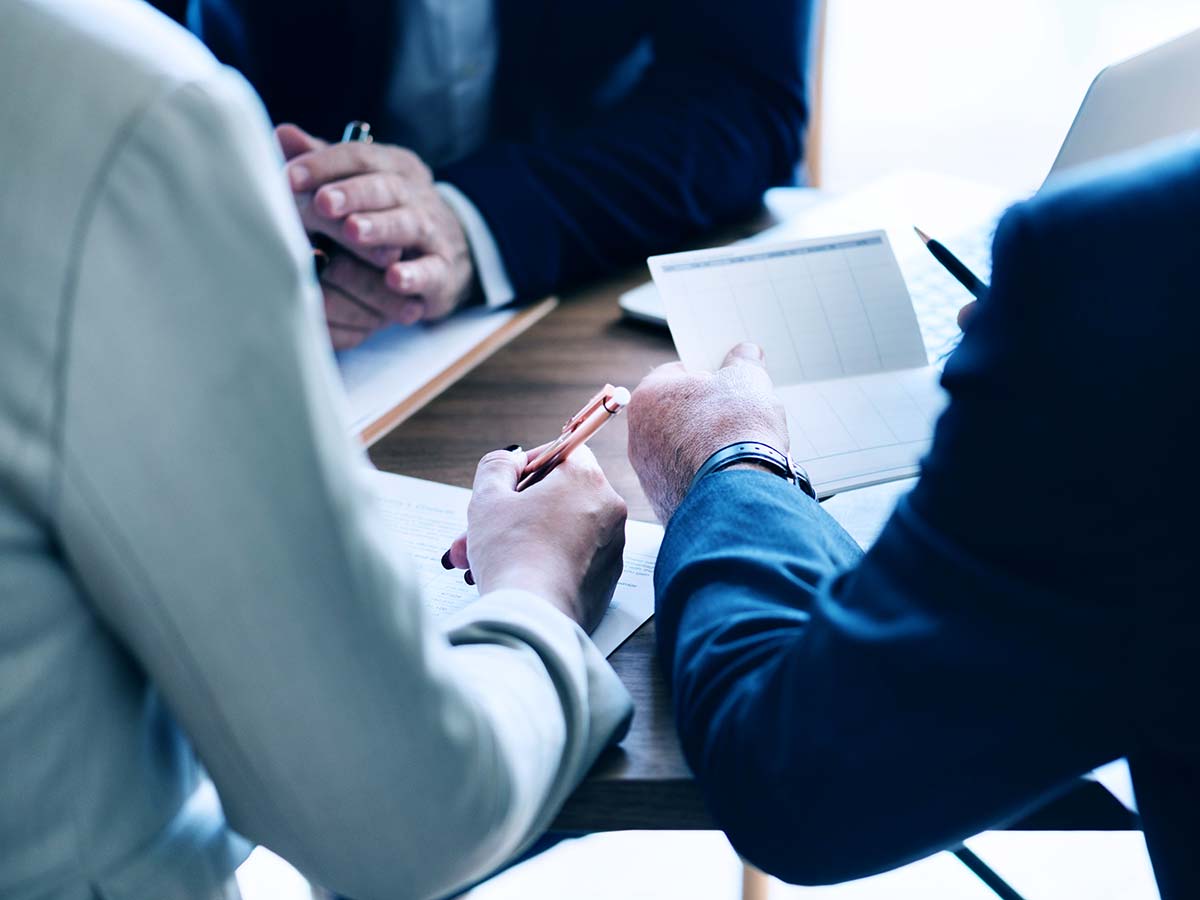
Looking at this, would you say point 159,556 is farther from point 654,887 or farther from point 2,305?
point 654,887

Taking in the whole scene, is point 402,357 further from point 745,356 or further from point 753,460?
point 753,460

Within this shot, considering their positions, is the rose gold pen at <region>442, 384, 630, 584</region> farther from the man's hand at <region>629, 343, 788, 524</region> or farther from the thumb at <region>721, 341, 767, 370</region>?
the thumb at <region>721, 341, 767, 370</region>

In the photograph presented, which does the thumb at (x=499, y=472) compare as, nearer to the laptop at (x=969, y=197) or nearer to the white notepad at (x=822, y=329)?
the white notepad at (x=822, y=329)

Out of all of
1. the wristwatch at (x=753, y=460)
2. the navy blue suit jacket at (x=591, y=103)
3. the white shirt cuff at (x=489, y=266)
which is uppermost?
the navy blue suit jacket at (x=591, y=103)


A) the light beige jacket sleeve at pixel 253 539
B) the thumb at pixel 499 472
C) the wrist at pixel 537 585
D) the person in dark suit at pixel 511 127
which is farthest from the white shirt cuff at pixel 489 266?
the light beige jacket sleeve at pixel 253 539

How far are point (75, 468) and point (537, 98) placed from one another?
3.73 ft

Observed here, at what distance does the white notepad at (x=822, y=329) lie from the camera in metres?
0.81

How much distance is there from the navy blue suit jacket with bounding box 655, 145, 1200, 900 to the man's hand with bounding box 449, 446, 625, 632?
0.08 metres

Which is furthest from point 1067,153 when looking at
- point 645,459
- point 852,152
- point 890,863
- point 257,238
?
point 852,152

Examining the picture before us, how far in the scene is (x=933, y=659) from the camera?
45cm

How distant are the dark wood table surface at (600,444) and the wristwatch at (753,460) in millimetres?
101

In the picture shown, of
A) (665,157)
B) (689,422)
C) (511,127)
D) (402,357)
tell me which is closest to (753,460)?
(689,422)

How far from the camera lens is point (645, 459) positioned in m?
0.73

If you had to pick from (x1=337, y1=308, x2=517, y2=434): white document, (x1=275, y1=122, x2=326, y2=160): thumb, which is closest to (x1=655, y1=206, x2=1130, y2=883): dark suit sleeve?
(x1=337, y1=308, x2=517, y2=434): white document
